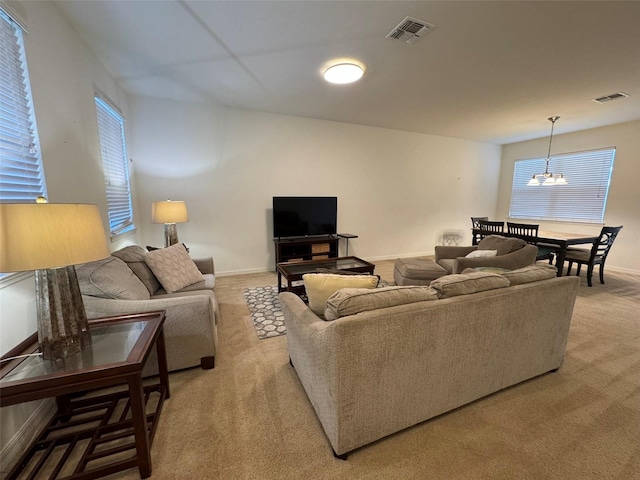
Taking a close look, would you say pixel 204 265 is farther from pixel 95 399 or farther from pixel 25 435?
pixel 25 435

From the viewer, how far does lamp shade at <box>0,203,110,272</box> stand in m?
0.99

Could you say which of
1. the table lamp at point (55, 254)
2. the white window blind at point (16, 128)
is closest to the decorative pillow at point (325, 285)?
the table lamp at point (55, 254)

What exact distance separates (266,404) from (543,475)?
1487 millimetres

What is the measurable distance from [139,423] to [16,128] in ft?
5.90

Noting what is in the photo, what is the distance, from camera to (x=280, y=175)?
4523 millimetres

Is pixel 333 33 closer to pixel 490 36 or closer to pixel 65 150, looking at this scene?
pixel 490 36

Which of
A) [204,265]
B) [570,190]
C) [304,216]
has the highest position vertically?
[570,190]

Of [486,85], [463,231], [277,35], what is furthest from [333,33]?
[463,231]

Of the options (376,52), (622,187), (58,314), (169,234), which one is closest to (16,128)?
(58,314)

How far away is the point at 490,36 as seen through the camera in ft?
7.33

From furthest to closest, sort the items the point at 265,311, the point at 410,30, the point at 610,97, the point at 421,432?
the point at 610,97 → the point at 265,311 → the point at 410,30 → the point at 421,432

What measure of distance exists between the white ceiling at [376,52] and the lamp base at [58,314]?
2034 mm

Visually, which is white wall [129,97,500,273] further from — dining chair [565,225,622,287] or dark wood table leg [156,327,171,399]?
dark wood table leg [156,327,171,399]

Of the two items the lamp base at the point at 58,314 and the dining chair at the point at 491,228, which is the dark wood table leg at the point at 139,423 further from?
the dining chair at the point at 491,228
